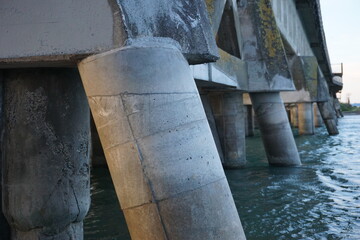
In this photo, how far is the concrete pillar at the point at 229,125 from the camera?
475 inches

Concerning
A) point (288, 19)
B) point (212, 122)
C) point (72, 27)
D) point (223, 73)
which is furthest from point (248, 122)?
point (72, 27)

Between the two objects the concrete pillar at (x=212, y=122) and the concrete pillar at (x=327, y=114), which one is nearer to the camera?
Answer: the concrete pillar at (x=212, y=122)

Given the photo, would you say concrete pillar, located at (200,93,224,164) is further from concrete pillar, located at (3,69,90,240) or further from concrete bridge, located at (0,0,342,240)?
concrete pillar, located at (3,69,90,240)

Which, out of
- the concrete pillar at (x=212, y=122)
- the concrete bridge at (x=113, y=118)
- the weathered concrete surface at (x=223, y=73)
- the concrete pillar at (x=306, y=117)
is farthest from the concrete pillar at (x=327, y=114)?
the concrete bridge at (x=113, y=118)

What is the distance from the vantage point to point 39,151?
4074mm

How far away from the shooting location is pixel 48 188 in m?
4.10

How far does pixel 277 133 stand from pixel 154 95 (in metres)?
9.28

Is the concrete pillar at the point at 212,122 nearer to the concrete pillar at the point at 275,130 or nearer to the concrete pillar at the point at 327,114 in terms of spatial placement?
the concrete pillar at the point at 275,130

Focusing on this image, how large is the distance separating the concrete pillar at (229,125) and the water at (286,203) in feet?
1.61

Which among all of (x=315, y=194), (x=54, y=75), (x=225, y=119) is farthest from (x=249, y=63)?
(x=54, y=75)

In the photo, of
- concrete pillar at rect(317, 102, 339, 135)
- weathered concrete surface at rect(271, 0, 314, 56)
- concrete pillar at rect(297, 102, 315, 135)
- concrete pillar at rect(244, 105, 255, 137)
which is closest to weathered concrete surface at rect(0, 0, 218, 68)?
weathered concrete surface at rect(271, 0, 314, 56)

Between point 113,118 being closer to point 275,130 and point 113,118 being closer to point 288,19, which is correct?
point 275,130

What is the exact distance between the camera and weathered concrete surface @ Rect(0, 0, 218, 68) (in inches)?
121

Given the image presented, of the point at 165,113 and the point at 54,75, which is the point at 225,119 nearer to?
the point at 54,75
